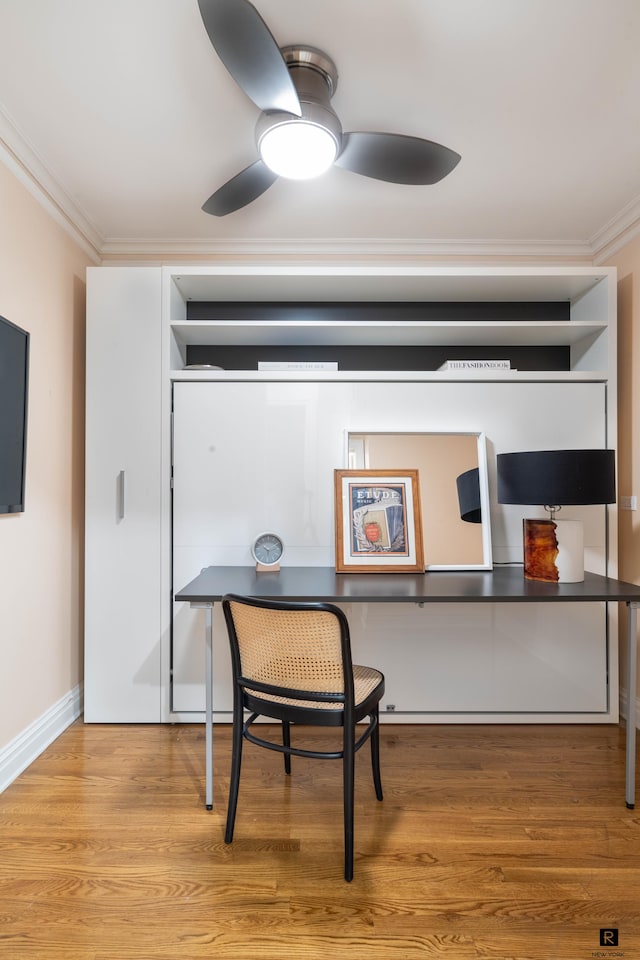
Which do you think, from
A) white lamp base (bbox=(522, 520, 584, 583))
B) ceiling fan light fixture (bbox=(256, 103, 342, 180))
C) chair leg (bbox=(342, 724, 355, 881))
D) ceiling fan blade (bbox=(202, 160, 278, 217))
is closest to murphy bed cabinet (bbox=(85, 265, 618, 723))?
white lamp base (bbox=(522, 520, 584, 583))

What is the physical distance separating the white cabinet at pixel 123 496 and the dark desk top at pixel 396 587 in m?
0.42

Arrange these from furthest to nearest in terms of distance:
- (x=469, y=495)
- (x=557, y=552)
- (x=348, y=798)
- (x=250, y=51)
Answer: (x=469, y=495) < (x=557, y=552) < (x=348, y=798) < (x=250, y=51)

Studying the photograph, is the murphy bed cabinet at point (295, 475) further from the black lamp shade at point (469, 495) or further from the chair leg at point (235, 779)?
the chair leg at point (235, 779)

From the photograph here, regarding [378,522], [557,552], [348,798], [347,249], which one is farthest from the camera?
[347,249]

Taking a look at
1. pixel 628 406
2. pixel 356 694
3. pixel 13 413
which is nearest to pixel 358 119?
pixel 13 413

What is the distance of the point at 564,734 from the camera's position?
2.61 meters

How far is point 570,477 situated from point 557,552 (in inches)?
14.7

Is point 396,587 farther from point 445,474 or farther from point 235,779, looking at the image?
point 235,779

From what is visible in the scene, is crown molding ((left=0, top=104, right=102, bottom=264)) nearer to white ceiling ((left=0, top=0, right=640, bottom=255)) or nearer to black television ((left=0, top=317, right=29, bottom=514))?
white ceiling ((left=0, top=0, right=640, bottom=255))

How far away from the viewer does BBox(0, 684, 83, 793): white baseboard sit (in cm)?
213

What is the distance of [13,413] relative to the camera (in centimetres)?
214

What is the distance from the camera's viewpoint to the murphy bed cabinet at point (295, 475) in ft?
8.67

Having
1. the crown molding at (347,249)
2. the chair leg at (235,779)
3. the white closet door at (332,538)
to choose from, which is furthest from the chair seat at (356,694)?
the crown molding at (347,249)

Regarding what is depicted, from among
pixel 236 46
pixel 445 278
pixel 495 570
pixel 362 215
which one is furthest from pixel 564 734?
pixel 236 46
